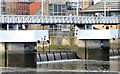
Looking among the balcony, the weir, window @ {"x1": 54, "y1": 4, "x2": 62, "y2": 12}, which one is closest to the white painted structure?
the weir

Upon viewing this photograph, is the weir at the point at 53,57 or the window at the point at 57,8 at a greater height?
the window at the point at 57,8

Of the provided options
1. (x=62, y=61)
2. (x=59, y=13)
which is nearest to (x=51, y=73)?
(x=62, y=61)

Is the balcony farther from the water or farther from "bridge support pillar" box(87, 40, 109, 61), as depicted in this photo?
the water

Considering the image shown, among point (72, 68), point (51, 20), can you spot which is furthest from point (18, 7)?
point (72, 68)

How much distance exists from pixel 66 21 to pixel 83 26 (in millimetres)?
2514

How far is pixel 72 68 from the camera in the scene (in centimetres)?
3184

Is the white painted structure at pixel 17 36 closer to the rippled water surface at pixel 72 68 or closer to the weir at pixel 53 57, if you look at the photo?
the rippled water surface at pixel 72 68

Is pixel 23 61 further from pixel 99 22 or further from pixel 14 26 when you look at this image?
pixel 99 22

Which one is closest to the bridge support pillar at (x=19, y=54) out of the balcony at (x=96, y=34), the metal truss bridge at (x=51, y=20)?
the metal truss bridge at (x=51, y=20)

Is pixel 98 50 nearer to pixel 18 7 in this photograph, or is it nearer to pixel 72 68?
pixel 72 68

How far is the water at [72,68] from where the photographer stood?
1159 inches

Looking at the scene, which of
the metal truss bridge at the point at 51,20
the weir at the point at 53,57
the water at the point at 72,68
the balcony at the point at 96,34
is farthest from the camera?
the balcony at the point at 96,34

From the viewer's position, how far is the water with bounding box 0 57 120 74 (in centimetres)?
2944

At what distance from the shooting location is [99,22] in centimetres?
3816
